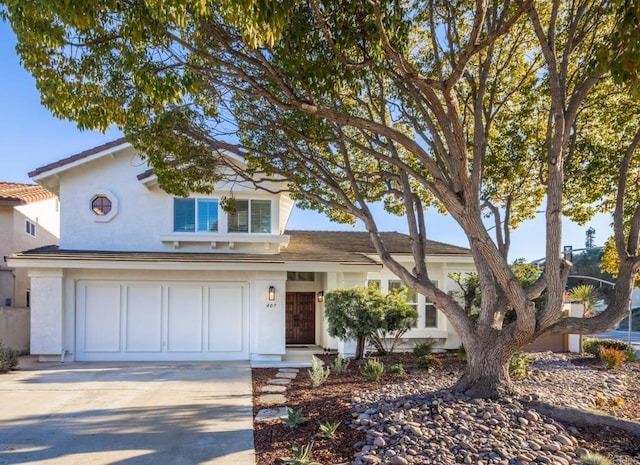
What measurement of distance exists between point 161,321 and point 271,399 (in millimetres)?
6462

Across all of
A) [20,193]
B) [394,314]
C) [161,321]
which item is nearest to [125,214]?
[161,321]

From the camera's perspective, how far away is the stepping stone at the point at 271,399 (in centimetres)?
860

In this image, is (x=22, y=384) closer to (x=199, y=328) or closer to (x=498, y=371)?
(x=199, y=328)

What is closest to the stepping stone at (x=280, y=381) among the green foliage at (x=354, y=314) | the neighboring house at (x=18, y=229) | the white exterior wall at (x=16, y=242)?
the green foliage at (x=354, y=314)

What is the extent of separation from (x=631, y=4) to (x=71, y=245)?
1470 cm

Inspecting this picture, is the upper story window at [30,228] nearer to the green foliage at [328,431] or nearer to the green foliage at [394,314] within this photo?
the green foliage at [394,314]

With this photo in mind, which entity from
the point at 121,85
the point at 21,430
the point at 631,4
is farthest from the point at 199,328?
the point at 631,4

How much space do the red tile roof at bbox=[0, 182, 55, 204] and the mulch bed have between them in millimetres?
12104

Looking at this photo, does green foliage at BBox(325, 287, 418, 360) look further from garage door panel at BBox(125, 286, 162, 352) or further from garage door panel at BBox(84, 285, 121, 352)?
garage door panel at BBox(84, 285, 121, 352)

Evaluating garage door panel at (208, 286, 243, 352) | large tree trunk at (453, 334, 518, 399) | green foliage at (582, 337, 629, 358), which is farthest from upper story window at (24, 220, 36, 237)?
green foliage at (582, 337, 629, 358)

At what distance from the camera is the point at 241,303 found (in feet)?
47.0

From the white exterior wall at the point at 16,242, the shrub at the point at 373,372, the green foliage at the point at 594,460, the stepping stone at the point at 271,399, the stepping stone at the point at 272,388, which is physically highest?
the white exterior wall at the point at 16,242

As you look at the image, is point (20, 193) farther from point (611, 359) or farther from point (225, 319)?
point (611, 359)

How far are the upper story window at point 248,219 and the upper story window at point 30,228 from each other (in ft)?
29.9
